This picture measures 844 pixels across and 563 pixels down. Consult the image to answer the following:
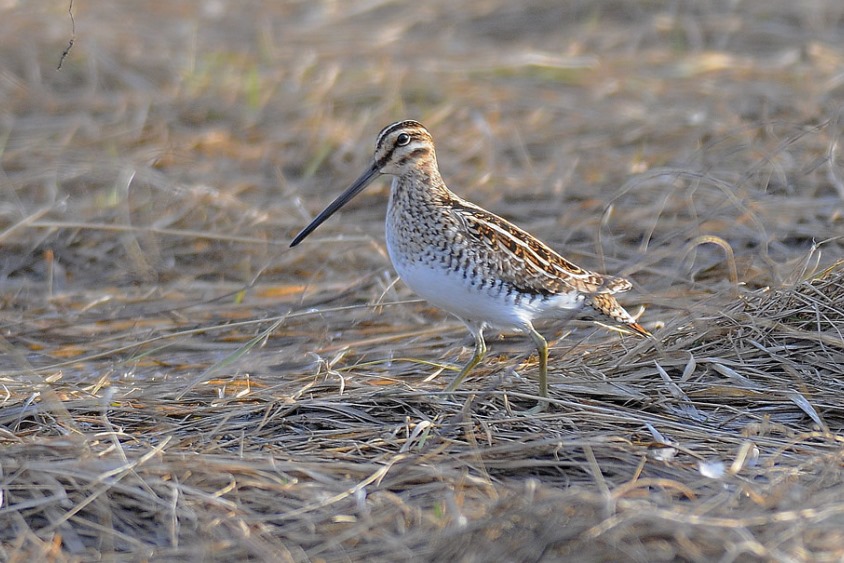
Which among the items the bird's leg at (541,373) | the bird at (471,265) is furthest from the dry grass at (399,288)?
the bird at (471,265)

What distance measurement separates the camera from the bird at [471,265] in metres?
4.76

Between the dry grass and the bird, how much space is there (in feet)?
0.97

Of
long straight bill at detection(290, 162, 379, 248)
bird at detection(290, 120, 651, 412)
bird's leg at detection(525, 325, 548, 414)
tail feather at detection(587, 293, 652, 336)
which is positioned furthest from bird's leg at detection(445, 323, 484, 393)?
long straight bill at detection(290, 162, 379, 248)

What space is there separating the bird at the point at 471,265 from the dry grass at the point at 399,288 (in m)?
0.29

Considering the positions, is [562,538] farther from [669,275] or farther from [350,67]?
[350,67]

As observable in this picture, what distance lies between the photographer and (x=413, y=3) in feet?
39.1

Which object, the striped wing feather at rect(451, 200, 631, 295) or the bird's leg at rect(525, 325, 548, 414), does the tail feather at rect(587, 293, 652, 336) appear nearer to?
the striped wing feather at rect(451, 200, 631, 295)

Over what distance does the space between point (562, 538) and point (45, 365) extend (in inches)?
125

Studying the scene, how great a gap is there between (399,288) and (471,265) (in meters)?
1.53

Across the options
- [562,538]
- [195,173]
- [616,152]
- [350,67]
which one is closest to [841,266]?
[562,538]

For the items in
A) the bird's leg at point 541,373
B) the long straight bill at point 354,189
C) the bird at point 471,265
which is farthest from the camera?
the long straight bill at point 354,189

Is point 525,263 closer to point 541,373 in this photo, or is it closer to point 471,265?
point 471,265

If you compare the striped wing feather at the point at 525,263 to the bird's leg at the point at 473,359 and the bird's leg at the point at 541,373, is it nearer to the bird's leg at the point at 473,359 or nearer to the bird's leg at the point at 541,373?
the bird's leg at the point at 541,373

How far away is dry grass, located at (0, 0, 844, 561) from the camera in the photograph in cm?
374
